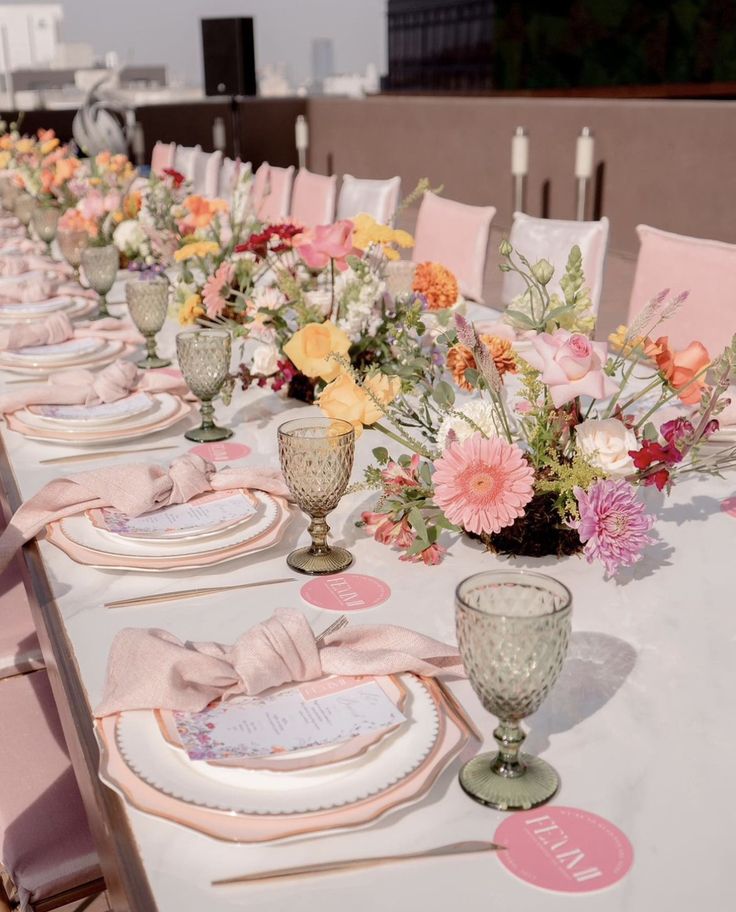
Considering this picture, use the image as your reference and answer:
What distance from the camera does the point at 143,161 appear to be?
363 inches

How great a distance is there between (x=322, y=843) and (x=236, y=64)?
9907 millimetres

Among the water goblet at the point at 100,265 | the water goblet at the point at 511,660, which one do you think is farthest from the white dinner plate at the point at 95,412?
the water goblet at the point at 511,660

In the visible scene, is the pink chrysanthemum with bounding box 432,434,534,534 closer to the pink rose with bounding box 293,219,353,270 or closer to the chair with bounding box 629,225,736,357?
the pink rose with bounding box 293,219,353,270

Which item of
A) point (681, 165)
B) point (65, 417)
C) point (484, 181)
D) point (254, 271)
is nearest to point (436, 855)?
point (65, 417)

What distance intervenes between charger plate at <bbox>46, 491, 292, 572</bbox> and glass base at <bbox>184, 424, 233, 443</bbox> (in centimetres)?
38

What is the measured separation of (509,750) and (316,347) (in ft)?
2.48

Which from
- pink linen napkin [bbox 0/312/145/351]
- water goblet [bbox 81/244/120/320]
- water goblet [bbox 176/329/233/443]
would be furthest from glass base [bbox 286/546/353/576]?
water goblet [bbox 81/244/120/320]

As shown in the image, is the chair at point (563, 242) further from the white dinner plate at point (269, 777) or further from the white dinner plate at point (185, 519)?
the white dinner plate at point (269, 777)

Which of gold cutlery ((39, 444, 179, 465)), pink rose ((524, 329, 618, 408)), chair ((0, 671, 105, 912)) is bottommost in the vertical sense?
chair ((0, 671, 105, 912))

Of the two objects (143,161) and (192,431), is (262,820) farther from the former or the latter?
(143,161)

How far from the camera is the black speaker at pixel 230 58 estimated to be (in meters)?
9.69

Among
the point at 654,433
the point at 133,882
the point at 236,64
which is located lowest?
the point at 133,882

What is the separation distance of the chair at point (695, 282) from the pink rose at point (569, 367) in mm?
1292

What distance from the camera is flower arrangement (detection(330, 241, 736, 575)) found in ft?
3.51
